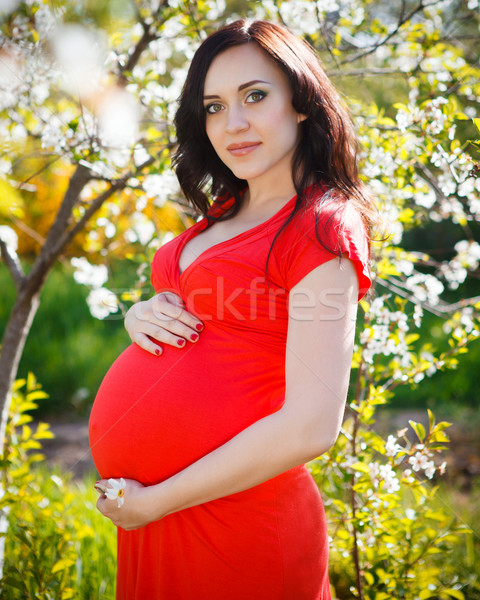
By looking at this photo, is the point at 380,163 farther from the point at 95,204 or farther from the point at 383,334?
the point at 95,204

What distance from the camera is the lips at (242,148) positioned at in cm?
129

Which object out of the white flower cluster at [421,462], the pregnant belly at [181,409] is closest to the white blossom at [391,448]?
the white flower cluster at [421,462]

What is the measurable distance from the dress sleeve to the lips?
239mm

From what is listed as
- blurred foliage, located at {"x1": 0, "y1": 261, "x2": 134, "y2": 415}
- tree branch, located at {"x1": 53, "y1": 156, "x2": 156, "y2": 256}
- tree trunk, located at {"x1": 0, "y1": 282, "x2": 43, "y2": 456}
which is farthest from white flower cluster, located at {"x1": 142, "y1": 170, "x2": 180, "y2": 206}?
blurred foliage, located at {"x1": 0, "y1": 261, "x2": 134, "y2": 415}

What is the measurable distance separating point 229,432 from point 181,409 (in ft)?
0.39

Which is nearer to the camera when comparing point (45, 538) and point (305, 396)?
point (305, 396)

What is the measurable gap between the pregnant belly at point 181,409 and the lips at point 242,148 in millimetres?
453

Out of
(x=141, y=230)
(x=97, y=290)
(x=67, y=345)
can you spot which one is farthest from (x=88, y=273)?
(x=67, y=345)

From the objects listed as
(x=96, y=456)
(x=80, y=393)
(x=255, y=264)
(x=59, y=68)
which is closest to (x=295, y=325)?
(x=255, y=264)

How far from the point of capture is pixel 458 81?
192cm

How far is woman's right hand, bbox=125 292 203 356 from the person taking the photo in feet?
4.12

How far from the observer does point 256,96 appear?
1284 millimetres

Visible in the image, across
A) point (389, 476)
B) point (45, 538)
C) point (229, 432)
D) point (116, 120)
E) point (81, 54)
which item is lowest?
point (45, 538)

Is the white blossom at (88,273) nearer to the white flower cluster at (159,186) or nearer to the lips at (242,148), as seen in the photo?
the white flower cluster at (159,186)
